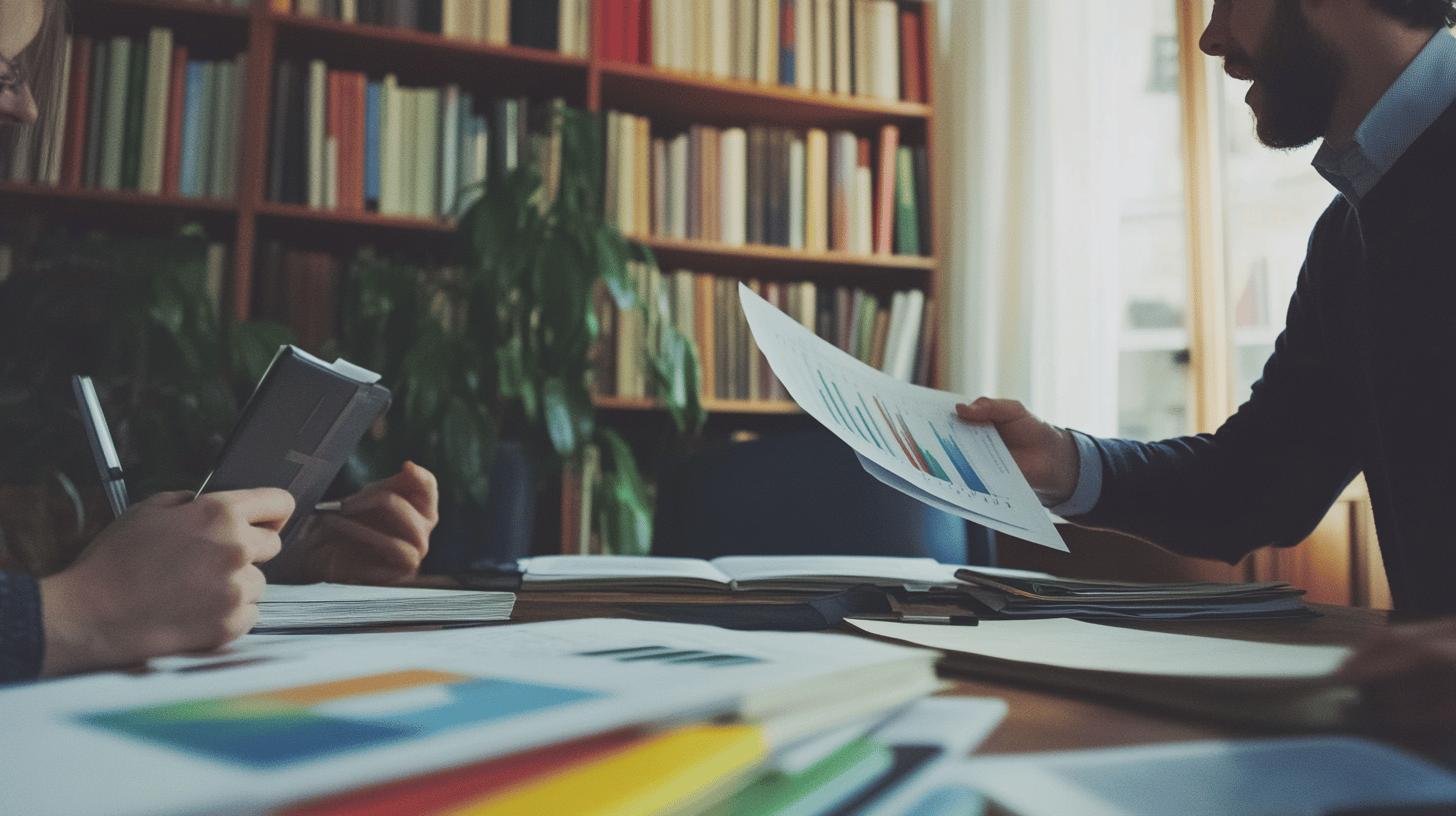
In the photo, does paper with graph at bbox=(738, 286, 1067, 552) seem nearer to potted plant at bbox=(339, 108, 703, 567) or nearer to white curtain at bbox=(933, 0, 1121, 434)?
potted plant at bbox=(339, 108, 703, 567)

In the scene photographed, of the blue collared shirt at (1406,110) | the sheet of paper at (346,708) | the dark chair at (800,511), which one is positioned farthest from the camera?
the dark chair at (800,511)

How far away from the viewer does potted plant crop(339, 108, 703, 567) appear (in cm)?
190

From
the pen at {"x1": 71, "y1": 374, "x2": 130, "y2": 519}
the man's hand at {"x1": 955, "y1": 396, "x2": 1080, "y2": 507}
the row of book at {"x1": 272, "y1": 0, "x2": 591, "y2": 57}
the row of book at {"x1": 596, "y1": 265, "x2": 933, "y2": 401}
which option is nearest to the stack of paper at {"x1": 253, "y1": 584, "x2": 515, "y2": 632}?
the pen at {"x1": 71, "y1": 374, "x2": 130, "y2": 519}

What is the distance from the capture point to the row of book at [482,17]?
2293 mm

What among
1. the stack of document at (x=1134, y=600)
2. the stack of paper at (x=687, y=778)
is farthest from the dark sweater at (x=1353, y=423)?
the stack of paper at (x=687, y=778)

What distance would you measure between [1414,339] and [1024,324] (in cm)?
158

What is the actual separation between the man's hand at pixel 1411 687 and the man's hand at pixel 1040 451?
28.6 inches

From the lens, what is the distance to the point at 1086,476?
3.46 feet

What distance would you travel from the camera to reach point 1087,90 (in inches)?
96.9

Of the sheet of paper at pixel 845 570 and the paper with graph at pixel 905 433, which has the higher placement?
the paper with graph at pixel 905 433

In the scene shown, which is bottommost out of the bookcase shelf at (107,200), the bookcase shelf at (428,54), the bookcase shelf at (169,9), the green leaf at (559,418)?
the green leaf at (559,418)

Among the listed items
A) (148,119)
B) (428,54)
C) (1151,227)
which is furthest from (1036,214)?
(148,119)

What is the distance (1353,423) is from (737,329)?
1609 mm

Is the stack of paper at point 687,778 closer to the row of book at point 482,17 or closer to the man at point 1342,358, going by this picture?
the man at point 1342,358
